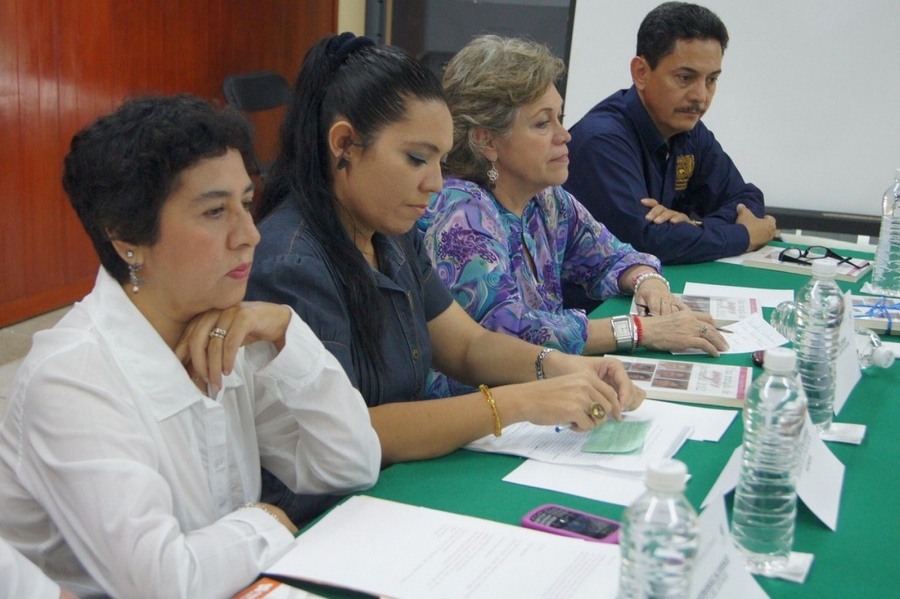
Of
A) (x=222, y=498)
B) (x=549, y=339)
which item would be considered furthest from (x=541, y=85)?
(x=222, y=498)

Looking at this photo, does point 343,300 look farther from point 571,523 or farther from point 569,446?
point 571,523

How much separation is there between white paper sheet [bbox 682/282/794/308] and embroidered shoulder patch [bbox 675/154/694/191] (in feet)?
2.97

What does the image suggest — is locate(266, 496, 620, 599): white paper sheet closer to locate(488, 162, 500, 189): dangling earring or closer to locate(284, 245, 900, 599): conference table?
locate(284, 245, 900, 599): conference table

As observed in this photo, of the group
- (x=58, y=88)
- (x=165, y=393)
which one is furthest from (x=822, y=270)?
(x=58, y=88)

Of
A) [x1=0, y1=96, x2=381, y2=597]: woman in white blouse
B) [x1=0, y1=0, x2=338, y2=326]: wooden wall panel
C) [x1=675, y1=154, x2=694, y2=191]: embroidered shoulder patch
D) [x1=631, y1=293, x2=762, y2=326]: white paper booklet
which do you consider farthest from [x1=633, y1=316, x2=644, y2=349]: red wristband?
[x1=0, y1=0, x2=338, y2=326]: wooden wall panel

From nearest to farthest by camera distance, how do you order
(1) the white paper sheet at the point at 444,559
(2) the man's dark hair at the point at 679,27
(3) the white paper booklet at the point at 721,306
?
(1) the white paper sheet at the point at 444,559 < (3) the white paper booklet at the point at 721,306 < (2) the man's dark hair at the point at 679,27

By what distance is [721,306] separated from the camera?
245cm

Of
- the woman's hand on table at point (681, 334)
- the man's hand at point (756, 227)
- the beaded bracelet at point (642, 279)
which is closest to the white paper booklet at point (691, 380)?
the woman's hand on table at point (681, 334)

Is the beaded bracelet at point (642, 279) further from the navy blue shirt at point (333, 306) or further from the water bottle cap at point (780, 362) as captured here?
the water bottle cap at point (780, 362)

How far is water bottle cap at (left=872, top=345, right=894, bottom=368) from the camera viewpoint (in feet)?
6.52

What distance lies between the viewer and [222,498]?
4.49 ft

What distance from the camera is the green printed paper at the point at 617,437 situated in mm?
1516

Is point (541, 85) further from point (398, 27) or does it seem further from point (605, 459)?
point (398, 27)

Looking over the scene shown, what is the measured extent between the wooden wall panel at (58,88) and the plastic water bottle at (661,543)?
344 centimetres
